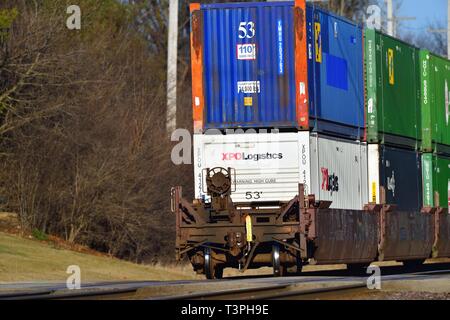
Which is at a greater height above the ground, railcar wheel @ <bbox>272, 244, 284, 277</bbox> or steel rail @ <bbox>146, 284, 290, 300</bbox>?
railcar wheel @ <bbox>272, 244, 284, 277</bbox>

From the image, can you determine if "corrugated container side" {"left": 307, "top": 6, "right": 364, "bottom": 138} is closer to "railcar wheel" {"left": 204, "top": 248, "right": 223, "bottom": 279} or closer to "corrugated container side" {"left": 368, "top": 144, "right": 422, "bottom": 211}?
"corrugated container side" {"left": 368, "top": 144, "right": 422, "bottom": 211}

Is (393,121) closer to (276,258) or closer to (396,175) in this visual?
(396,175)

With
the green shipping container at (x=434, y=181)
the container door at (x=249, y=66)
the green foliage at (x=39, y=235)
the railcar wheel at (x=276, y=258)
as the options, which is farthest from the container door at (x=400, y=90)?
the green foliage at (x=39, y=235)

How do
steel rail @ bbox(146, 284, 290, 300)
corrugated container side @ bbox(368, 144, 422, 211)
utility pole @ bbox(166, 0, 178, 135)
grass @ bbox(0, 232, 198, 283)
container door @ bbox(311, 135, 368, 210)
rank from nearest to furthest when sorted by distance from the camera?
steel rail @ bbox(146, 284, 290, 300)
container door @ bbox(311, 135, 368, 210)
grass @ bbox(0, 232, 198, 283)
corrugated container side @ bbox(368, 144, 422, 211)
utility pole @ bbox(166, 0, 178, 135)

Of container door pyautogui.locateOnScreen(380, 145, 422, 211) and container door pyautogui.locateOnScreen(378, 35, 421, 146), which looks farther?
container door pyautogui.locateOnScreen(378, 35, 421, 146)

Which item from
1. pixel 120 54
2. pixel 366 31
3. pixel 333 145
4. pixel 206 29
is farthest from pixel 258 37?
pixel 120 54

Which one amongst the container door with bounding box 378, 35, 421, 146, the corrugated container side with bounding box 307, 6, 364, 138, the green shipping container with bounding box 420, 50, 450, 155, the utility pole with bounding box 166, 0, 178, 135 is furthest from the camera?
the utility pole with bounding box 166, 0, 178, 135

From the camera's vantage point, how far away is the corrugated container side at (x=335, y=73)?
22500mm

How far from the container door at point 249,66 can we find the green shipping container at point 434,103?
7518mm

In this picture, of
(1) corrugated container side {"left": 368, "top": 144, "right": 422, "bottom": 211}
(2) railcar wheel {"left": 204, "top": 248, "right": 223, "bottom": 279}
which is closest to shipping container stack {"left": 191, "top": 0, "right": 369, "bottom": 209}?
(2) railcar wheel {"left": 204, "top": 248, "right": 223, "bottom": 279}

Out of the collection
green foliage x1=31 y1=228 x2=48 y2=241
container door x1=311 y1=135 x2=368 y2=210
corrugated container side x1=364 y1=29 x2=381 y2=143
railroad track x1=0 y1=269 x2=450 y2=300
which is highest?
corrugated container side x1=364 y1=29 x2=381 y2=143

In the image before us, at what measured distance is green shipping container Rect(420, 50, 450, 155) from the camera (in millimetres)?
28703

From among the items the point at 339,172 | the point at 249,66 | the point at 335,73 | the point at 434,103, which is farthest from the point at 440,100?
the point at 249,66
